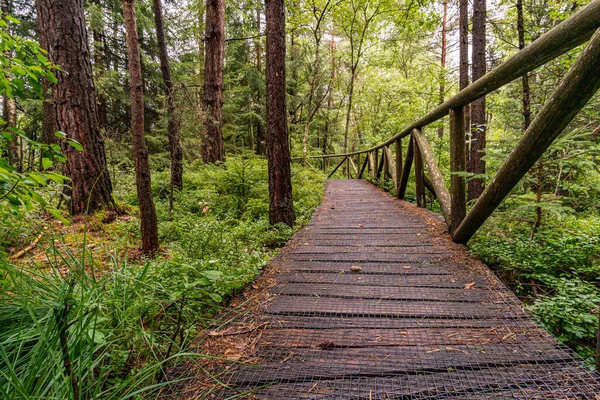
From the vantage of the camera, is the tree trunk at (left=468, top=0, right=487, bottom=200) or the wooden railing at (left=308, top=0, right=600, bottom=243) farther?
the tree trunk at (left=468, top=0, right=487, bottom=200)

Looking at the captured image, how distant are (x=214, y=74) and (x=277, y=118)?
4694mm

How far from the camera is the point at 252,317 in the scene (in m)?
1.73

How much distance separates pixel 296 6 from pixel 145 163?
29.8 ft

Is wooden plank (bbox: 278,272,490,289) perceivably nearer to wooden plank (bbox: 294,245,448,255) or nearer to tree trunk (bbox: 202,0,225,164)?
wooden plank (bbox: 294,245,448,255)

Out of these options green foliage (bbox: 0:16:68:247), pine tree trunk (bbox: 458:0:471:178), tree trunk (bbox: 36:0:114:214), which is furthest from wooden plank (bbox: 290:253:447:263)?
pine tree trunk (bbox: 458:0:471:178)

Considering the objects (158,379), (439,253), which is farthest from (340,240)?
(158,379)

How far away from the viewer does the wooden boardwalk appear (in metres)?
1.15

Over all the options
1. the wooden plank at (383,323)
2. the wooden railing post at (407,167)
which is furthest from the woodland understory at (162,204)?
the wooden railing post at (407,167)

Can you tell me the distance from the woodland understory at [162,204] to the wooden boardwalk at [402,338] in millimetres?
252

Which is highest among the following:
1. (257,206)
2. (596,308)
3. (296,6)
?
(296,6)

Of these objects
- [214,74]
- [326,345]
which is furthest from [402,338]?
[214,74]

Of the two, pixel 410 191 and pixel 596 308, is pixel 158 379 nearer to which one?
pixel 596 308

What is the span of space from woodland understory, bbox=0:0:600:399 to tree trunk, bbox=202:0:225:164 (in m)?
0.04

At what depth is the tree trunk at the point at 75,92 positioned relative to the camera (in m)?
4.17
